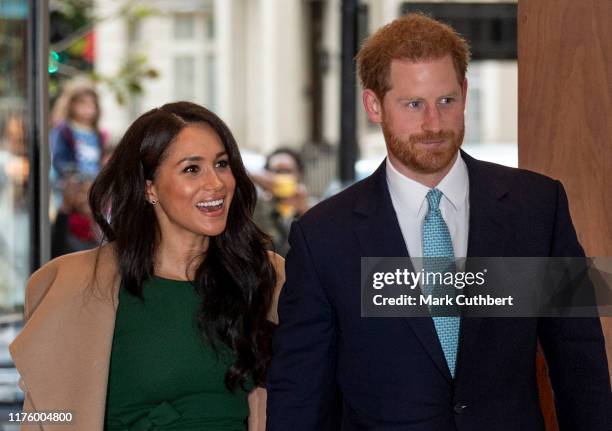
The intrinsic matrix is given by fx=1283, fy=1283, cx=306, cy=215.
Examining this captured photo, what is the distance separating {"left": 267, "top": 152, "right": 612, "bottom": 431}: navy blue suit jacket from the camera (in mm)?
3062

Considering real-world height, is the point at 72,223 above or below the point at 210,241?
above

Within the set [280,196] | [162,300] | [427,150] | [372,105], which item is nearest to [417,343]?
[427,150]

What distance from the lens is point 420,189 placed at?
10.4 ft

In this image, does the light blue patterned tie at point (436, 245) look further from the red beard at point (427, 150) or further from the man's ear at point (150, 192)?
the man's ear at point (150, 192)

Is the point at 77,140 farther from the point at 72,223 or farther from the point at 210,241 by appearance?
the point at 210,241

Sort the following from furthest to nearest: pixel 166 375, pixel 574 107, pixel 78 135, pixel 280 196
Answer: pixel 280 196
pixel 78 135
pixel 574 107
pixel 166 375

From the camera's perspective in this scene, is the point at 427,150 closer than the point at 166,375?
Yes

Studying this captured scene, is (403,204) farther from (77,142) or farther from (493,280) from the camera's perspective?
(77,142)

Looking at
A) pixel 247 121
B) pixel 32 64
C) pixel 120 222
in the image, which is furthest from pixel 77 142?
pixel 247 121

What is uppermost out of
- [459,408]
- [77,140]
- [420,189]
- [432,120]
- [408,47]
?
[77,140]

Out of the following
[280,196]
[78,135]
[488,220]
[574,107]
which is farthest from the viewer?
[280,196]

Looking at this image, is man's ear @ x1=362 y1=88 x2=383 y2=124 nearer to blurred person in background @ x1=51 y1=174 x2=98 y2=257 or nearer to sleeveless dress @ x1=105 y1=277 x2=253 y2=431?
sleeveless dress @ x1=105 y1=277 x2=253 y2=431

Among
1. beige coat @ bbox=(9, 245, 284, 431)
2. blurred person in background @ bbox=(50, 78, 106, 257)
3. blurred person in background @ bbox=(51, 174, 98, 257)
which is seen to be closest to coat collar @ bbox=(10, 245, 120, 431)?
beige coat @ bbox=(9, 245, 284, 431)

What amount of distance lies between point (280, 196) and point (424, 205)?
850cm
